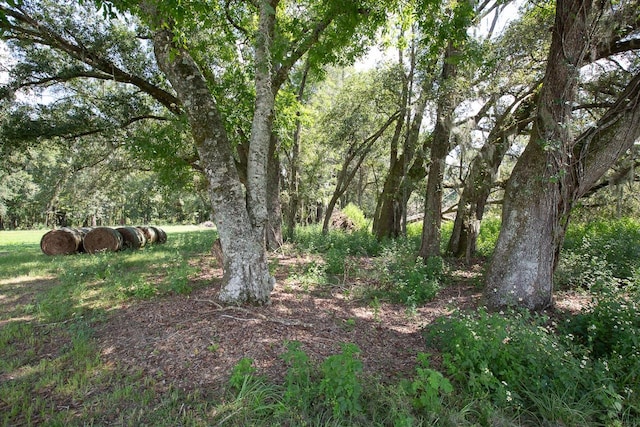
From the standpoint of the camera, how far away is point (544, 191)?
184 inches

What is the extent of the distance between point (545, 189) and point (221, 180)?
181 inches

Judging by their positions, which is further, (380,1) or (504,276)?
(380,1)

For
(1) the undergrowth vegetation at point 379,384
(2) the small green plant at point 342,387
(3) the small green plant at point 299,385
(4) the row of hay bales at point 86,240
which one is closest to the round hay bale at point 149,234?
(4) the row of hay bales at point 86,240

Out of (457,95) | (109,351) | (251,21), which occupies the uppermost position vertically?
(251,21)

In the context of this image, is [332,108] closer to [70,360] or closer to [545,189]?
[545,189]

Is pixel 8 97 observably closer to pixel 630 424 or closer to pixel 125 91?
pixel 125 91

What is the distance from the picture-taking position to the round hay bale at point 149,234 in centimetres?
1287

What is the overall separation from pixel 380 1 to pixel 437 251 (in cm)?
561

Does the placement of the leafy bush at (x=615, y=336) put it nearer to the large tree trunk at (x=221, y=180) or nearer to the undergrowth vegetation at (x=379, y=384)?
the undergrowth vegetation at (x=379, y=384)

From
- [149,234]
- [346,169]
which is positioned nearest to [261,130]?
[346,169]

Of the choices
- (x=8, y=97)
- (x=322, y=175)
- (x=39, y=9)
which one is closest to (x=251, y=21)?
(x=39, y=9)

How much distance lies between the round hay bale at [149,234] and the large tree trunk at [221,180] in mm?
9981

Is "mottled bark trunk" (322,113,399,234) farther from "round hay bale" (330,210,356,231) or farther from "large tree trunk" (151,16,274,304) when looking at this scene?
"large tree trunk" (151,16,274,304)

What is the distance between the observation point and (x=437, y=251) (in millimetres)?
8117
